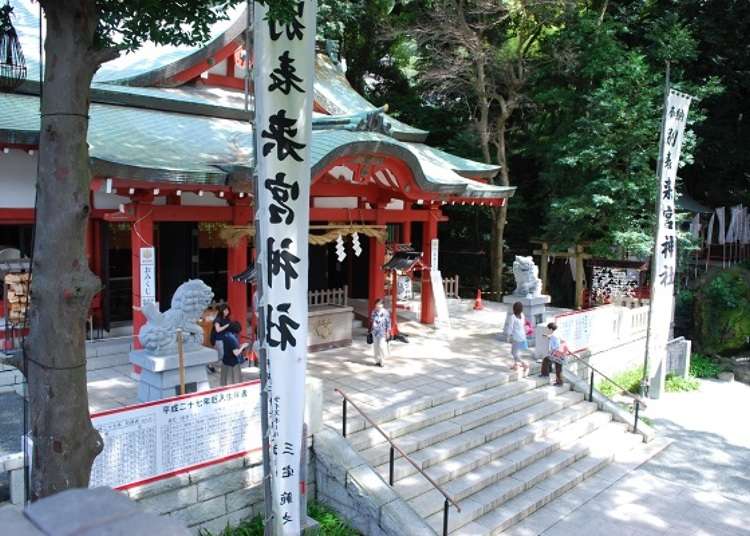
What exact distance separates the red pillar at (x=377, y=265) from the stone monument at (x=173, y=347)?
20.2 feet

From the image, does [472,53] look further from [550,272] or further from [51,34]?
[51,34]

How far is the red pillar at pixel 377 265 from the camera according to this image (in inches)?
570

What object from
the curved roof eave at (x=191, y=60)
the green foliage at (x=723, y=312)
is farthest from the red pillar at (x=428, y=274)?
the green foliage at (x=723, y=312)

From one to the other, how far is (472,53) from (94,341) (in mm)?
15061

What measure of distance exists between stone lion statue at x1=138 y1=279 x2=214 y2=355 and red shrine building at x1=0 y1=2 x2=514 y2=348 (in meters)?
1.93

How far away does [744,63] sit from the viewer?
23.1 m

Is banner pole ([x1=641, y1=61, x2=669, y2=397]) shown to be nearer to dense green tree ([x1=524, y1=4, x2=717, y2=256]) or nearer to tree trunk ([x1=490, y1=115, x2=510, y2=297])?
dense green tree ([x1=524, y1=4, x2=717, y2=256])

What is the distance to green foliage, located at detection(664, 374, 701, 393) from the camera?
16141 mm

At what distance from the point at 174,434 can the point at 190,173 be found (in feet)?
14.2

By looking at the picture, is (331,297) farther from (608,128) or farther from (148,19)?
(608,128)

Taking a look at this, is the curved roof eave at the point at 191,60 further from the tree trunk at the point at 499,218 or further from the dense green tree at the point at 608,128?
the tree trunk at the point at 499,218

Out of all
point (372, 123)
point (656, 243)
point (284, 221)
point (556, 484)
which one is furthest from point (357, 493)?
point (656, 243)

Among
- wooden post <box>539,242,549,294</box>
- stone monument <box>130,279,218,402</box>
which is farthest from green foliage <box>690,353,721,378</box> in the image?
stone monument <box>130,279,218,402</box>

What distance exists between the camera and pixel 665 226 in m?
14.0
